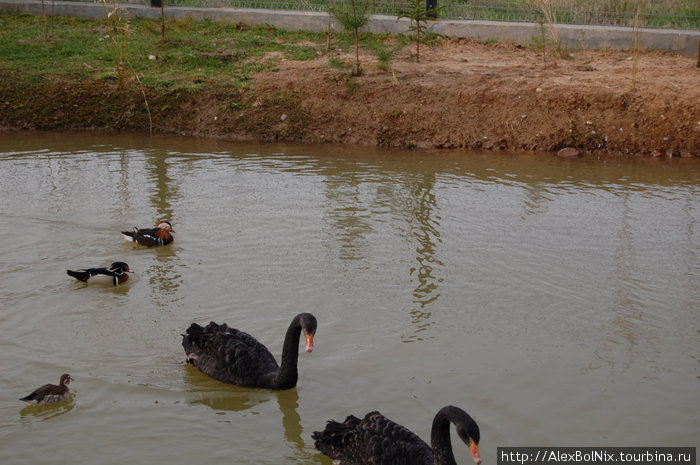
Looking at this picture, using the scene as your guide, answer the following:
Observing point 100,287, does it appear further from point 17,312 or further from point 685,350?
point 685,350

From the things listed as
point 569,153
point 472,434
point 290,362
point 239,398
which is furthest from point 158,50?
point 472,434

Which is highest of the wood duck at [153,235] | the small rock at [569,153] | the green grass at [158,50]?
the green grass at [158,50]

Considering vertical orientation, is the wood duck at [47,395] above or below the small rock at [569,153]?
below

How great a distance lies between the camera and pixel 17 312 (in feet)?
26.7

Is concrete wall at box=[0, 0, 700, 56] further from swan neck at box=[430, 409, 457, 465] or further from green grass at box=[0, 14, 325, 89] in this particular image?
swan neck at box=[430, 409, 457, 465]

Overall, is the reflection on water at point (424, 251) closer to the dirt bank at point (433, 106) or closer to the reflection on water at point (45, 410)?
the reflection on water at point (45, 410)

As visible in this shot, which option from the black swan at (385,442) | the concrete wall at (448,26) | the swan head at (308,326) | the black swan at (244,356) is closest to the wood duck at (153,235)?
the black swan at (244,356)

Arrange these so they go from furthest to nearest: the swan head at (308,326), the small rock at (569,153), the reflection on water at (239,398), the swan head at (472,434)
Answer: the small rock at (569,153), the swan head at (308,326), the reflection on water at (239,398), the swan head at (472,434)

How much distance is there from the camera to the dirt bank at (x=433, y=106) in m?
16.3

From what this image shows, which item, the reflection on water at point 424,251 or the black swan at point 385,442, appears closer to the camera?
the black swan at point 385,442

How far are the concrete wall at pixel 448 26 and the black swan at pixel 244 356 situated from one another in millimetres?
14703

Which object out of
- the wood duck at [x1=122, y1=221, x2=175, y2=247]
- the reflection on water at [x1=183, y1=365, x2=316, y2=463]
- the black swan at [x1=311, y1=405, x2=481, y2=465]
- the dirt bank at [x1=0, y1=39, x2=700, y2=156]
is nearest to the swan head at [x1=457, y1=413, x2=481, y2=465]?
the black swan at [x1=311, y1=405, x2=481, y2=465]

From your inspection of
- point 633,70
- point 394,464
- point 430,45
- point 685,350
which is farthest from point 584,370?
point 430,45

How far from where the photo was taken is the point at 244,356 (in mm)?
6844
